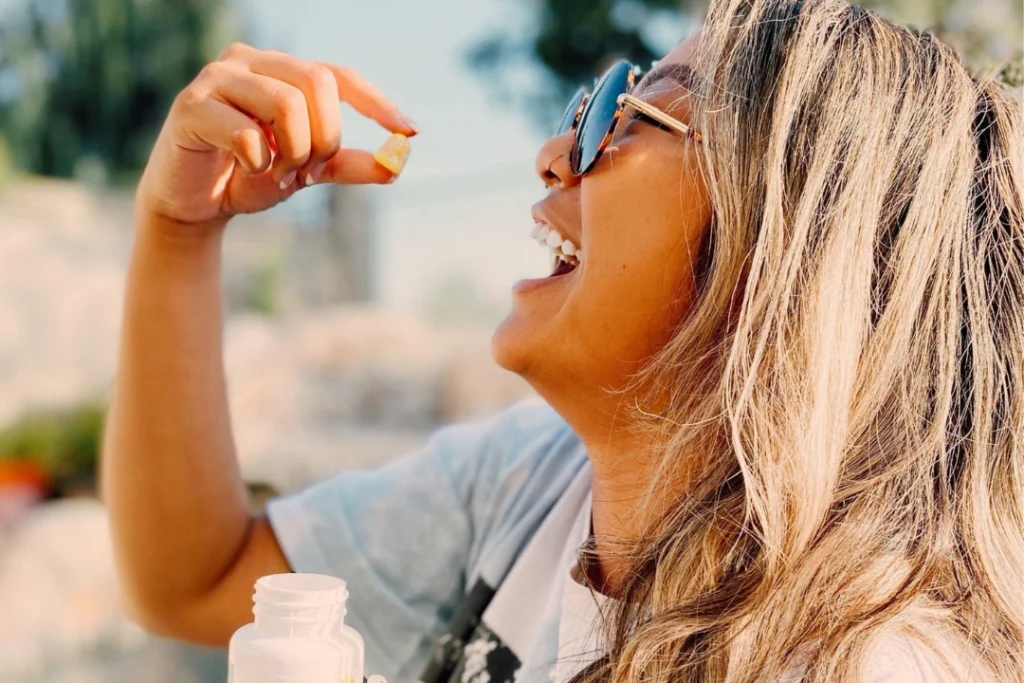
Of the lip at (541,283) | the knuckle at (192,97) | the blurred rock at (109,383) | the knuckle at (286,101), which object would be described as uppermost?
the knuckle at (286,101)

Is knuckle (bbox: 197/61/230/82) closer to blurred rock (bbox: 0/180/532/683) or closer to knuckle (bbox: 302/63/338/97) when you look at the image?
knuckle (bbox: 302/63/338/97)

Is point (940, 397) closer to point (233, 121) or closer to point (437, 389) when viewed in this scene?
point (233, 121)

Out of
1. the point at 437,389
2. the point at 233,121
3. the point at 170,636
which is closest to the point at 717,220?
the point at 233,121

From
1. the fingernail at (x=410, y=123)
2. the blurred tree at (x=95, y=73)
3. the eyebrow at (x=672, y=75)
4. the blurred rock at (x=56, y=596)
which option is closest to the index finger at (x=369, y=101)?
the fingernail at (x=410, y=123)

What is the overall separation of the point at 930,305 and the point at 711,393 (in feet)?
1.01

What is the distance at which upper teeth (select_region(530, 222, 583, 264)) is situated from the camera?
1538mm

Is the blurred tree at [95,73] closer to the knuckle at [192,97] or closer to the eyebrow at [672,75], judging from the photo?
the knuckle at [192,97]

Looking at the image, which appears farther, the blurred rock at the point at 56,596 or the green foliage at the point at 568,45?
the green foliage at the point at 568,45

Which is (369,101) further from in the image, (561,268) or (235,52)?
(561,268)

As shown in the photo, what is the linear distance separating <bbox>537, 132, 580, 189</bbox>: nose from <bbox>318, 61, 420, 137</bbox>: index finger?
221 millimetres

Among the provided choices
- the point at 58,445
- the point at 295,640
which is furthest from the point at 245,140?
the point at 58,445

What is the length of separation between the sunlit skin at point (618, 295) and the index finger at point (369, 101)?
283 mm

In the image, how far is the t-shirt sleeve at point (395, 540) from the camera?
5.40ft

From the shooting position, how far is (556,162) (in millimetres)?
1534
